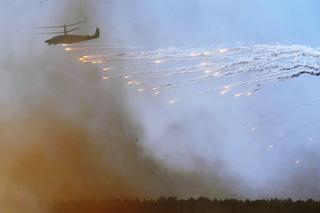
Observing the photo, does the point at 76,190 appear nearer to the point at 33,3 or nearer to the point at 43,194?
the point at 43,194

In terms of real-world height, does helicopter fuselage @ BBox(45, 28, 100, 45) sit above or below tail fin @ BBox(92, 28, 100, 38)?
below

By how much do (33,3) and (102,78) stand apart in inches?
67.3

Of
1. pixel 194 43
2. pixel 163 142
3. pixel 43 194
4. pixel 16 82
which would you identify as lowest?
pixel 43 194

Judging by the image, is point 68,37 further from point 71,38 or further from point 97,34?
point 97,34

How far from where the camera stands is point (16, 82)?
1073 cm

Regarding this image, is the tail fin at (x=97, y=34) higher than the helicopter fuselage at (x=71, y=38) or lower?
higher

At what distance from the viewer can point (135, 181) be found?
35.5 ft

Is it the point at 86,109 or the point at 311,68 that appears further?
the point at 86,109

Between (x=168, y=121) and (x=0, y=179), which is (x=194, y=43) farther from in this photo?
(x=0, y=179)

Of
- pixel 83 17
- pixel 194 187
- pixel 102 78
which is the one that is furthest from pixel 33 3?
pixel 194 187

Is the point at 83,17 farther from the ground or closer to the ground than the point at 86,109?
farther from the ground

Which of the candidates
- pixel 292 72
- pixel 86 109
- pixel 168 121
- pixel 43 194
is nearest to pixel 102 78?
pixel 86 109

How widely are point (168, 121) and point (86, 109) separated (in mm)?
1417

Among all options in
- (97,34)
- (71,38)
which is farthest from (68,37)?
(97,34)
